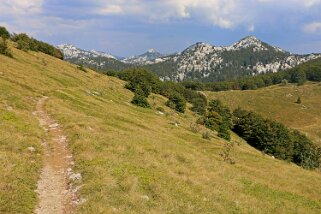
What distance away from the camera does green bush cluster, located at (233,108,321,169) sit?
107m

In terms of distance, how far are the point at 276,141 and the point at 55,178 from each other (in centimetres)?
9601

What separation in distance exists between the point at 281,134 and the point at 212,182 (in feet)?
301

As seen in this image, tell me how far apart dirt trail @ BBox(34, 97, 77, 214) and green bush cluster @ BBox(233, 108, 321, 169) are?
85.4m

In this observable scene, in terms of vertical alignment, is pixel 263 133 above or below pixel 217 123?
below

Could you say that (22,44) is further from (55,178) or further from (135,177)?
(135,177)

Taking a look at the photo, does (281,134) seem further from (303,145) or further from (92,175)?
(92,175)

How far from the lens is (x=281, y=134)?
112 meters

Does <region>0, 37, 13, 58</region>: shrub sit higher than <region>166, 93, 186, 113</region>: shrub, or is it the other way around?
<region>0, 37, 13, 58</region>: shrub

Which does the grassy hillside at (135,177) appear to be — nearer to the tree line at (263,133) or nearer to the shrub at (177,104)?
the tree line at (263,133)

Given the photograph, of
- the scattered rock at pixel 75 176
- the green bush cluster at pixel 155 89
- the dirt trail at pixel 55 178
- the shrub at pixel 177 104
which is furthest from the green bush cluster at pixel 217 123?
the scattered rock at pixel 75 176

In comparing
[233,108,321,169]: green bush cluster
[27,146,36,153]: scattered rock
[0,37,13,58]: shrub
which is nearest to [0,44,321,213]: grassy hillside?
[27,146,36,153]: scattered rock

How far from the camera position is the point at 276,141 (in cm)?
10775

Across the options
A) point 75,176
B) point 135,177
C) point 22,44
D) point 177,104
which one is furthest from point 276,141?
point 75,176

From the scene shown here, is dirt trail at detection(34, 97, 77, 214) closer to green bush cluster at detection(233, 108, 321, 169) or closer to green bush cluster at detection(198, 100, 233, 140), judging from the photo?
green bush cluster at detection(198, 100, 233, 140)
